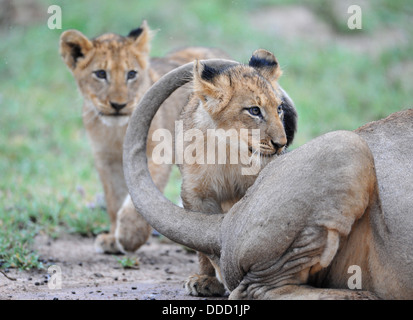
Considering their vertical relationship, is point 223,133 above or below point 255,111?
below

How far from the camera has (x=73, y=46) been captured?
25.7ft

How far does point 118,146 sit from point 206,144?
2.74 m

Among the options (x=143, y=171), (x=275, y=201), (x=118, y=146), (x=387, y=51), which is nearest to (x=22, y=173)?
(x=118, y=146)

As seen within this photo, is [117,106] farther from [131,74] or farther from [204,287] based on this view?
[204,287]

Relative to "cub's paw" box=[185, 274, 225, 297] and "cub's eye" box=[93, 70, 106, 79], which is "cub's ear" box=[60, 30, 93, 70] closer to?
"cub's eye" box=[93, 70, 106, 79]

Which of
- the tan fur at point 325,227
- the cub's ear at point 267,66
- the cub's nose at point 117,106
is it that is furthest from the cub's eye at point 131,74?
the tan fur at point 325,227

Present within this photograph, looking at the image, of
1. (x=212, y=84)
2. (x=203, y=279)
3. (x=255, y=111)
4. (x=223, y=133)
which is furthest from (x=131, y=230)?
(x=255, y=111)

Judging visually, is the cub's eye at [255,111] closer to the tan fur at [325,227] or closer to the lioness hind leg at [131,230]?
the tan fur at [325,227]

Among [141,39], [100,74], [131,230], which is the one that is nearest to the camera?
[131,230]

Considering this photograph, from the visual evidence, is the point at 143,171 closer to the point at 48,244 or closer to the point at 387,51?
the point at 48,244

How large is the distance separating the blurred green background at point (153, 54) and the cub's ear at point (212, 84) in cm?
216

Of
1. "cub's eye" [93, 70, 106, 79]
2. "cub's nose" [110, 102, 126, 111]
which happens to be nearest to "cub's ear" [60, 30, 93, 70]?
"cub's eye" [93, 70, 106, 79]

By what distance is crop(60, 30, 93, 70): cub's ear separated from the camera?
25.3ft

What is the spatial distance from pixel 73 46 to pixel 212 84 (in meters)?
3.16
